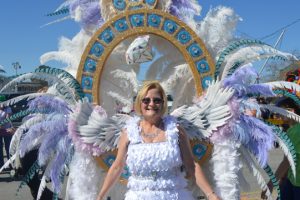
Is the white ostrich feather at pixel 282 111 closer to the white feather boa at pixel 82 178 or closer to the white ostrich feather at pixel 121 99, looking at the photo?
the white ostrich feather at pixel 121 99

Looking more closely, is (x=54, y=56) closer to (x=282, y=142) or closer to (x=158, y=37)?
(x=158, y=37)

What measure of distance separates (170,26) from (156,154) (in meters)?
1.32

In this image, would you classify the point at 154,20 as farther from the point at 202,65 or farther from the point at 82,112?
the point at 82,112

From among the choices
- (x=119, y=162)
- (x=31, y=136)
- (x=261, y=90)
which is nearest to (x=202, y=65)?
(x=261, y=90)

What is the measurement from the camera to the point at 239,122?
3693mm

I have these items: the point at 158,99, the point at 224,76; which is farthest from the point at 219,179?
the point at 158,99

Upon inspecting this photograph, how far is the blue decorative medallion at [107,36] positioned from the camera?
396 cm

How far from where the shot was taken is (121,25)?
3965 millimetres

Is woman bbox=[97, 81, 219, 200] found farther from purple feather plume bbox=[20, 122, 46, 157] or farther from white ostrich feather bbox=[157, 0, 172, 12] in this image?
white ostrich feather bbox=[157, 0, 172, 12]

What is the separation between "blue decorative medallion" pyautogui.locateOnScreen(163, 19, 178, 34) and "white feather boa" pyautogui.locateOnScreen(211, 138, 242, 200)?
98 centimetres

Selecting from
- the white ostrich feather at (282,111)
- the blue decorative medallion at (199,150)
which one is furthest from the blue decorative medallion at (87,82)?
the white ostrich feather at (282,111)

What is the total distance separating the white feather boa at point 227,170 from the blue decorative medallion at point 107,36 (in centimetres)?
120

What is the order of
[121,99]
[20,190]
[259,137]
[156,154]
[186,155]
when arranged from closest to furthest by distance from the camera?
[156,154] → [186,155] → [259,137] → [121,99] → [20,190]

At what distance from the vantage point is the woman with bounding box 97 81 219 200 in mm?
3023
